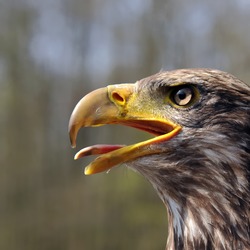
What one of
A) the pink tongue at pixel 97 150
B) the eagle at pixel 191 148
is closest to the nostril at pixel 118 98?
the eagle at pixel 191 148

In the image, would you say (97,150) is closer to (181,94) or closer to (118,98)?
(118,98)

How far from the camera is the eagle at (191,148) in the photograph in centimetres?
236

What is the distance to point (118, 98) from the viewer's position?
2539 mm

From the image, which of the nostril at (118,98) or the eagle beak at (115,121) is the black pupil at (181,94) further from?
the nostril at (118,98)

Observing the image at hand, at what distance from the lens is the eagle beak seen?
2410mm

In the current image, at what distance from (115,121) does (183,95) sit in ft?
1.03

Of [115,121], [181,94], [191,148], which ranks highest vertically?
[181,94]

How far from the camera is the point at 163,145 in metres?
2.43

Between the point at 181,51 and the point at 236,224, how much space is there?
49.1 feet

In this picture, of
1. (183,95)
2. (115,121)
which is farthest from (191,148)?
(115,121)

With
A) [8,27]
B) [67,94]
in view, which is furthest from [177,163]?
[67,94]

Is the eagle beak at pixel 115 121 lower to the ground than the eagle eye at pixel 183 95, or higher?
lower

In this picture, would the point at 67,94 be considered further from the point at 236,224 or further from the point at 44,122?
the point at 236,224

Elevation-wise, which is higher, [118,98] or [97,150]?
[118,98]
